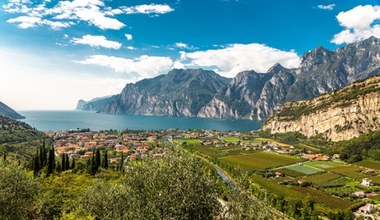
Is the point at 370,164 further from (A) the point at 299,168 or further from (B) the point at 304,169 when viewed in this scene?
A: (A) the point at 299,168

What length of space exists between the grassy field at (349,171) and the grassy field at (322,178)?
399 cm

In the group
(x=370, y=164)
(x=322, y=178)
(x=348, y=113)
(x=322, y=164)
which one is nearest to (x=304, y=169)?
(x=322, y=164)

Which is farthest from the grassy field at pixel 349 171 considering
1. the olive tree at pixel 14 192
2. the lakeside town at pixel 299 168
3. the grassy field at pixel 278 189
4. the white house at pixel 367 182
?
the olive tree at pixel 14 192

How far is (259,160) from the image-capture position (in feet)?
400

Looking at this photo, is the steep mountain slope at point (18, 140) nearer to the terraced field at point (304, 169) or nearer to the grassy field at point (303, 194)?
the grassy field at point (303, 194)

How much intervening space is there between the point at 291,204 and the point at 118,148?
98570 mm

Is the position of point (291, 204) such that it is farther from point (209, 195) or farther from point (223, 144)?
point (223, 144)

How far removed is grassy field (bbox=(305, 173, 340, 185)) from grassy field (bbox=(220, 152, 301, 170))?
18.3 metres

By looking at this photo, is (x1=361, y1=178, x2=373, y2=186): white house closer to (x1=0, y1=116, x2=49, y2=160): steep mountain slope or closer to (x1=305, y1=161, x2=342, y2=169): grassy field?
(x1=305, y1=161, x2=342, y2=169): grassy field

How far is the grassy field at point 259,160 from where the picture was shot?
112 meters

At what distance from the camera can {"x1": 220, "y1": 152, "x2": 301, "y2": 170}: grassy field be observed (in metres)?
112

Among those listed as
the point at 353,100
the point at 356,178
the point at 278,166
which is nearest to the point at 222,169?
the point at 278,166

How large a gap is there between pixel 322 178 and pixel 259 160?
106ft

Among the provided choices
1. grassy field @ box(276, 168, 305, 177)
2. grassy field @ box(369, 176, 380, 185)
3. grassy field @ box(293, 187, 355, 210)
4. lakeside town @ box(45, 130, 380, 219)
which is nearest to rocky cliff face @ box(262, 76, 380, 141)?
lakeside town @ box(45, 130, 380, 219)
